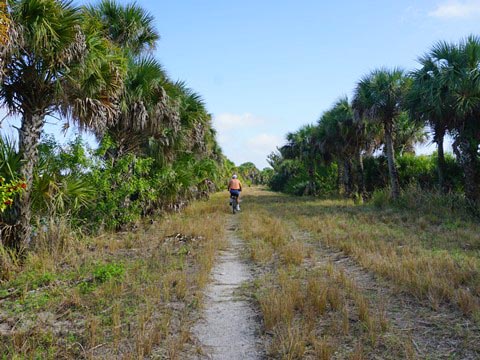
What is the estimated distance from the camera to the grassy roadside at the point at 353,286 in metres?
3.47

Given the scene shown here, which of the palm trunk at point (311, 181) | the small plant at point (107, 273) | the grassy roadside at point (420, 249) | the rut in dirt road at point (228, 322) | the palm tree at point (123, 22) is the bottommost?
the rut in dirt road at point (228, 322)

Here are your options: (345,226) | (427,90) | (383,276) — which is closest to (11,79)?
(383,276)

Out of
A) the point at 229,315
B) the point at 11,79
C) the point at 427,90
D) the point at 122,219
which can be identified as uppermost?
the point at 427,90

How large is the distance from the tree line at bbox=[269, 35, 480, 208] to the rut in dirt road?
11.7 meters

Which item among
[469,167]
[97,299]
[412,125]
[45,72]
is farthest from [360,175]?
[97,299]

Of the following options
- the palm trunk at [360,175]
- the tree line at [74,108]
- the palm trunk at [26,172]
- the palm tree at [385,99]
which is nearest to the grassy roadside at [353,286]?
the tree line at [74,108]

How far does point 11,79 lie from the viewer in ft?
23.0

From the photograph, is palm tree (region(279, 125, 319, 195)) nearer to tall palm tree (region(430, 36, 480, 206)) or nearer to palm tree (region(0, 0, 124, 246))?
tall palm tree (region(430, 36, 480, 206))

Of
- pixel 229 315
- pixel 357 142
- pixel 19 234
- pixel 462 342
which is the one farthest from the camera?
pixel 357 142

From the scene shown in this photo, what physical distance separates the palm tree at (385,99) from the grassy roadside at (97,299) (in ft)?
43.2

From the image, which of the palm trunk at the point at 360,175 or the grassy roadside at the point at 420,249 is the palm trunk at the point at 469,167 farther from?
the palm trunk at the point at 360,175

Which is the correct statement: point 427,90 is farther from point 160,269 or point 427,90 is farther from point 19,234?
point 19,234

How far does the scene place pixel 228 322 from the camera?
4219mm

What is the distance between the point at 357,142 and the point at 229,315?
21.9 meters
